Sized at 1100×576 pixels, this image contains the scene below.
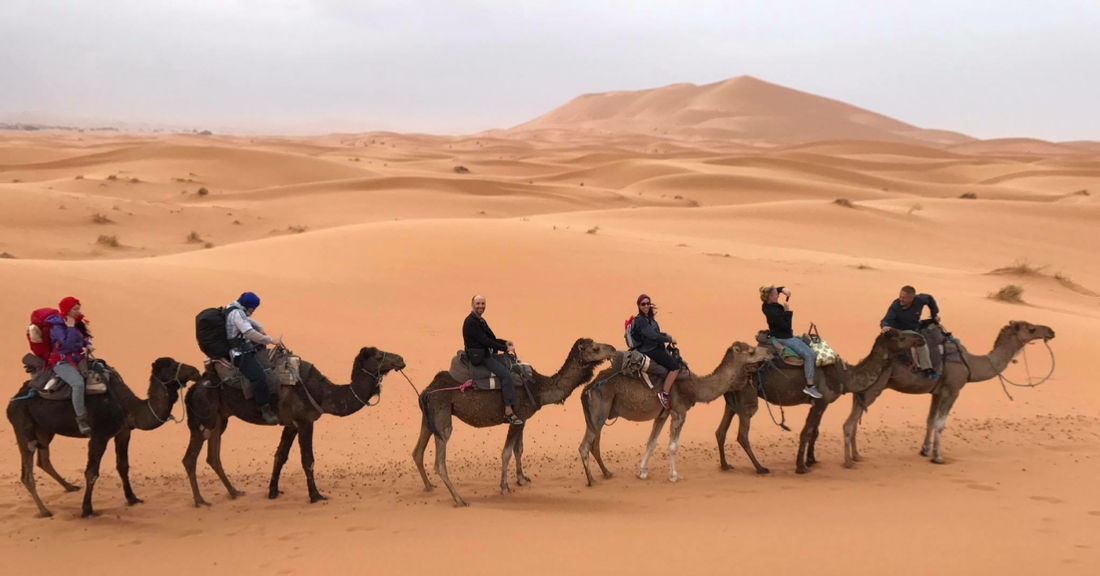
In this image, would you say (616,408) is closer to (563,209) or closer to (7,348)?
(7,348)

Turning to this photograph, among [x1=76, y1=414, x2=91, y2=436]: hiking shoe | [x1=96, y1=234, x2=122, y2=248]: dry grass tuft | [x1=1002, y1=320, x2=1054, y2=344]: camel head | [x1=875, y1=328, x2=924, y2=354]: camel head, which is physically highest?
[x1=1002, y1=320, x2=1054, y2=344]: camel head

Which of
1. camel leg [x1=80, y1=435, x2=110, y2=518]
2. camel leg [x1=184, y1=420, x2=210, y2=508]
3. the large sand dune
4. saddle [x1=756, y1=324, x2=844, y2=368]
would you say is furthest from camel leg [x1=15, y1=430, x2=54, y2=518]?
saddle [x1=756, y1=324, x2=844, y2=368]

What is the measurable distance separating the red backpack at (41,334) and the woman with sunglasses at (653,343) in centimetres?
670

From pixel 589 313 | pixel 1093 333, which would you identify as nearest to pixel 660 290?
pixel 589 313

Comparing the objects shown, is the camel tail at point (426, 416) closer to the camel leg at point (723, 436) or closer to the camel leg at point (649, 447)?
the camel leg at point (649, 447)

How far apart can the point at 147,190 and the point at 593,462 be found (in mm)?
43243

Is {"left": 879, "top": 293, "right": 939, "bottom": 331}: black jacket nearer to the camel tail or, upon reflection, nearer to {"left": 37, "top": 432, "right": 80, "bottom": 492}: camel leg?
the camel tail

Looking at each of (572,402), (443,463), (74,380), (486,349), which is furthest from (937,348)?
(74,380)

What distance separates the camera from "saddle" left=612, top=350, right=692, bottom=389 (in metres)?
10.2

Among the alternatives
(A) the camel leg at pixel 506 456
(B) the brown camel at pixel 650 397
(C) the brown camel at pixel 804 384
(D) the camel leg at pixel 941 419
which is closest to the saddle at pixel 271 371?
(A) the camel leg at pixel 506 456

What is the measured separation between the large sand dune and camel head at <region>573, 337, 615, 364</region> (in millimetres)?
1640

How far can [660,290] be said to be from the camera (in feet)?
63.8

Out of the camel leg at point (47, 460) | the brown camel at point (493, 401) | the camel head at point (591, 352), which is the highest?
the camel head at point (591, 352)

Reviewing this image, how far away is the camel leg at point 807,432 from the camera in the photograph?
34.7 feet
